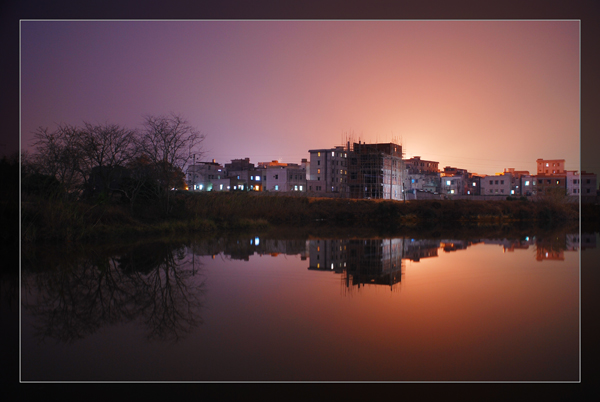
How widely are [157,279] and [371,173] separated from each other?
40.4m

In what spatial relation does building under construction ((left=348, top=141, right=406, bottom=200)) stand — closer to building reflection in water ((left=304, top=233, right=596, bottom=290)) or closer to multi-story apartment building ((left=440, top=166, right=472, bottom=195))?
multi-story apartment building ((left=440, top=166, right=472, bottom=195))

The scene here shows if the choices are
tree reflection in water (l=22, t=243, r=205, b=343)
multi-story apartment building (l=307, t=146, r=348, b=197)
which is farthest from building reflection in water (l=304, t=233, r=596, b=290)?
multi-story apartment building (l=307, t=146, r=348, b=197)

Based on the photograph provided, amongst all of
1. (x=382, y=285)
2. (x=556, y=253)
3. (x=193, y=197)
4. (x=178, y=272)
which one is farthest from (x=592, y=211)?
(x=178, y=272)

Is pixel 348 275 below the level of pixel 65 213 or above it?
below

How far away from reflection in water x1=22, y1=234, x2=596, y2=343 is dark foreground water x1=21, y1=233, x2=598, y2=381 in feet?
0.11

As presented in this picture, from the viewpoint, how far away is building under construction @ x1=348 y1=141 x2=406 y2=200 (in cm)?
4606

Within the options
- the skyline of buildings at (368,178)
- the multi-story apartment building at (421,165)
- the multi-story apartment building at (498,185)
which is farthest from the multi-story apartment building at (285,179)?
the multi-story apartment building at (498,185)

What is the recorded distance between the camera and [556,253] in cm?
1272

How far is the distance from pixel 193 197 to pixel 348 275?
560 inches

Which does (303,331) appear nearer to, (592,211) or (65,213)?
(65,213)

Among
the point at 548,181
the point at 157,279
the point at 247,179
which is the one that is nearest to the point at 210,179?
the point at 247,179

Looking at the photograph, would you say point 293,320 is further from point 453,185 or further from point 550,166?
point 550,166

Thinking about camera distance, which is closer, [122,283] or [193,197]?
[122,283]

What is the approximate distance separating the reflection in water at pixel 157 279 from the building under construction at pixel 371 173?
32211mm
